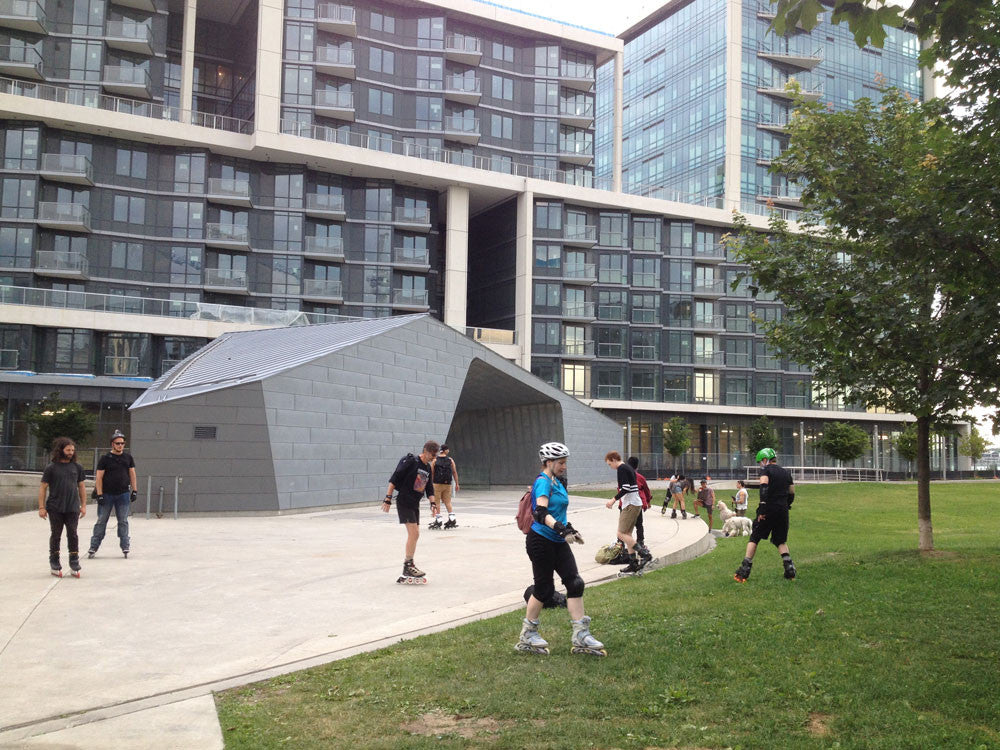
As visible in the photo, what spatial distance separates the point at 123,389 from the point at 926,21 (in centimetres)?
4597

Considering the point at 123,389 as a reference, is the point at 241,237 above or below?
above

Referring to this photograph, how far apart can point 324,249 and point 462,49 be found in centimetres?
1749

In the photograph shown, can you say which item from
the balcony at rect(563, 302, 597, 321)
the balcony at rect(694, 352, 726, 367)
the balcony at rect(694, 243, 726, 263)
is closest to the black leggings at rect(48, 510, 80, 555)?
the balcony at rect(563, 302, 597, 321)

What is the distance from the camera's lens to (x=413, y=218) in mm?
56281

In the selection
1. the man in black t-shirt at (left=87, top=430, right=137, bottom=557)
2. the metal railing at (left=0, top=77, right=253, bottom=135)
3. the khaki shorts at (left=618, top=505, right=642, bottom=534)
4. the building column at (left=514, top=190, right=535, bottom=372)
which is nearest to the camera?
the khaki shorts at (left=618, top=505, right=642, bottom=534)

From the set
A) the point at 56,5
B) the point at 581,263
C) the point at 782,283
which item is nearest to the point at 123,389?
the point at 56,5

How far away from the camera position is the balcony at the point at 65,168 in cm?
4731

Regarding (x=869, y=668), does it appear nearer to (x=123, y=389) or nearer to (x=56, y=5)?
(x=123, y=389)

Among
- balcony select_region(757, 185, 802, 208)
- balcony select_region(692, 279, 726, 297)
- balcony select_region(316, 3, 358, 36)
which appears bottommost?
balcony select_region(692, 279, 726, 297)

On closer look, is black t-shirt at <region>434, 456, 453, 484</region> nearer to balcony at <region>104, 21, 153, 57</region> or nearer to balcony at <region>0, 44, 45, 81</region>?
balcony at <region>0, 44, 45, 81</region>

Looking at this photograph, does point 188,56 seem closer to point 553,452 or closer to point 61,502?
point 61,502

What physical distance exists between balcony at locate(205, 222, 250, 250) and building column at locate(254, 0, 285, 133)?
6122 mm

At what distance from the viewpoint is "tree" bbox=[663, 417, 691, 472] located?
5619 centimetres

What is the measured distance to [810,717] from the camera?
5.16 metres
